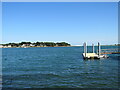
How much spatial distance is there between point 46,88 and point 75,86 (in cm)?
229

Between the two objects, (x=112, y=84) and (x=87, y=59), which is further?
(x=87, y=59)

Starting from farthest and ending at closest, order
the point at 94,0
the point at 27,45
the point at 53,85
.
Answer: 1. the point at 27,45
2. the point at 53,85
3. the point at 94,0

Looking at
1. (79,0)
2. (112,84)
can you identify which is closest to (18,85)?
(112,84)

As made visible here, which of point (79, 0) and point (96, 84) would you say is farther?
point (96, 84)

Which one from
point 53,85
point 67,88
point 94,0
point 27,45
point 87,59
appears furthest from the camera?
point 27,45

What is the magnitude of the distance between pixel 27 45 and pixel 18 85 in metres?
186

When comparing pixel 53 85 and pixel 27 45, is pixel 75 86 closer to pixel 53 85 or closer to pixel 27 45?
pixel 53 85

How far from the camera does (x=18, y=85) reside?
13.4 m

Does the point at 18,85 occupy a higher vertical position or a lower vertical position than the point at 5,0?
lower

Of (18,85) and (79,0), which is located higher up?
(79,0)

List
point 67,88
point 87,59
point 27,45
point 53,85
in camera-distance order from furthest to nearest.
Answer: point 27,45
point 87,59
point 53,85
point 67,88

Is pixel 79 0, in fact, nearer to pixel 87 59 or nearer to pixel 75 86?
pixel 75 86

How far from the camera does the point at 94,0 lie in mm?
7133

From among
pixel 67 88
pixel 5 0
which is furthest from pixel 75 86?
pixel 5 0
